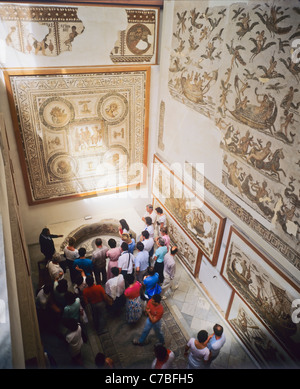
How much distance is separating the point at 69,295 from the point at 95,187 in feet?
10.7

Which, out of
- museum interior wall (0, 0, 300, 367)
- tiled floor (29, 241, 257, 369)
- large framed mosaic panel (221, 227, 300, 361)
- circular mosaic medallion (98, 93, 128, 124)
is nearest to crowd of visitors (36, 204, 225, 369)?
tiled floor (29, 241, 257, 369)

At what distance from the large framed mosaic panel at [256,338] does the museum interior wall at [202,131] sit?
2 centimetres

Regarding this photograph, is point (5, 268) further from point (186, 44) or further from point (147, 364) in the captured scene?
point (186, 44)

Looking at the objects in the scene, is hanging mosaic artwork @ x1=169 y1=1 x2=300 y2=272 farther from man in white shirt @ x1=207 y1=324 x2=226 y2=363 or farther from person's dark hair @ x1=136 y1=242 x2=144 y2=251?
person's dark hair @ x1=136 y1=242 x2=144 y2=251

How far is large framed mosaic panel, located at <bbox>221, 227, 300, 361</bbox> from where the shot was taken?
389cm

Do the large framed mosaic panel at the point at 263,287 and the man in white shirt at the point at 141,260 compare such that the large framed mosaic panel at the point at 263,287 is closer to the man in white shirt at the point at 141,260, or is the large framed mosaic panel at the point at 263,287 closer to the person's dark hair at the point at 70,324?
the man in white shirt at the point at 141,260

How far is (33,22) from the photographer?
5020mm

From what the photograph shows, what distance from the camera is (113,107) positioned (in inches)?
251

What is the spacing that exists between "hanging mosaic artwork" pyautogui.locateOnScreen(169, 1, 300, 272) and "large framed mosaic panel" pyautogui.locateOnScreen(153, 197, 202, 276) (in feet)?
5.74

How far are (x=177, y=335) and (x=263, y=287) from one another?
1.80 meters

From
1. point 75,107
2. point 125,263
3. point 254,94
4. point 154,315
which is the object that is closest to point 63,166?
point 75,107

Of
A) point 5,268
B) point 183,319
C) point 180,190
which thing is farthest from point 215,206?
point 5,268

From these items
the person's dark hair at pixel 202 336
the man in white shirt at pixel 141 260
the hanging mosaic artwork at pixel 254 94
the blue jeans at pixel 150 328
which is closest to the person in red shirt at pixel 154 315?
the blue jeans at pixel 150 328

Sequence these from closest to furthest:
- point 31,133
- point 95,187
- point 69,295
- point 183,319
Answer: point 69,295 < point 183,319 < point 31,133 < point 95,187
